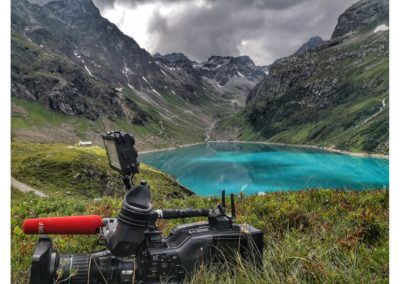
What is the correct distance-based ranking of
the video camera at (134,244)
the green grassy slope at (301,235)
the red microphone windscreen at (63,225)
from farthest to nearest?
the green grassy slope at (301,235)
the red microphone windscreen at (63,225)
the video camera at (134,244)

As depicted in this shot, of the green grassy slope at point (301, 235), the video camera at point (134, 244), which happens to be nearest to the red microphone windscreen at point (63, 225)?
the video camera at point (134, 244)

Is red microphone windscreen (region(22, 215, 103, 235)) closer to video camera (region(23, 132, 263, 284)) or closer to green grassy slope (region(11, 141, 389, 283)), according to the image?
video camera (region(23, 132, 263, 284))

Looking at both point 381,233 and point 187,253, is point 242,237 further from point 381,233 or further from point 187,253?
point 381,233

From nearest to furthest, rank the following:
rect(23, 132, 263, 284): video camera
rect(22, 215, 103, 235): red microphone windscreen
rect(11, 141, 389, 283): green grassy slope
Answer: rect(23, 132, 263, 284): video camera
rect(22, 215, 103, 235): red microphone windscreen
rect(11, 141, 389, 283): green grassy slope

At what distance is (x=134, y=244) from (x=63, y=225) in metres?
0.72

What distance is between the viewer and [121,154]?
3852 millimetres

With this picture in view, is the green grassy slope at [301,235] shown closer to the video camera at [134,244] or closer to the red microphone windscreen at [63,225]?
the video camera at [134,244]

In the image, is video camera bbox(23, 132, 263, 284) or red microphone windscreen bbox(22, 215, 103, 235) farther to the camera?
red microphone windscreen bbox(22, 215, 103, 235)

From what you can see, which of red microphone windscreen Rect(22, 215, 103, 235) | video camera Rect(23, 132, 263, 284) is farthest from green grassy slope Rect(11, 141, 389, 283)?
red microphone windscreen Rect(22, 215, 103, 235)

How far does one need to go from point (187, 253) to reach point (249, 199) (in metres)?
6.52

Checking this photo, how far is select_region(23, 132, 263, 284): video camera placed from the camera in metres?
3.52

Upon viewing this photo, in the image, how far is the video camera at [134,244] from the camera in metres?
3.52
